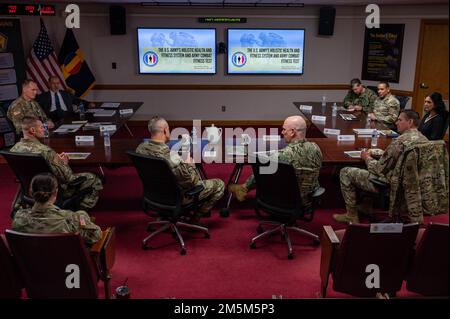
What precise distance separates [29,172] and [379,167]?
119 inches

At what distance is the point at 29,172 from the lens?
12.6 ft

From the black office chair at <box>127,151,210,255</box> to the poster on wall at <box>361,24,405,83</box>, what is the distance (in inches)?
225

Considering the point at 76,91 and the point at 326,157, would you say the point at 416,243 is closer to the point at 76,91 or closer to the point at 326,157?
the point at 326,157

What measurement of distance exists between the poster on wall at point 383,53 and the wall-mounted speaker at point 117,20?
458 centimetres

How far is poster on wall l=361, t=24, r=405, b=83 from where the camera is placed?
8.24 metres

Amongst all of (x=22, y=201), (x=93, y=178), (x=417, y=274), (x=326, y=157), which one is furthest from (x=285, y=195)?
(x=22, y=201)

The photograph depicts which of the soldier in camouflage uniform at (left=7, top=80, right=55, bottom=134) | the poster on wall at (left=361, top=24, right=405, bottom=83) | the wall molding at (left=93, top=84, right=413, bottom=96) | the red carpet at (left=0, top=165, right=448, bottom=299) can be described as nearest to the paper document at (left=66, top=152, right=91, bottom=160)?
the red carpet at (left=0, top=165, right=448, bottom=299)

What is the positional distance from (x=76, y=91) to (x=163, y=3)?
2.27 meters

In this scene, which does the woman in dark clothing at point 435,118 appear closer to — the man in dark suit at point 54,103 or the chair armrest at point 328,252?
the chair armrest at point 328,252

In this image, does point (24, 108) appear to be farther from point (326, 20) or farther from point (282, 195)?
point (326, 20)

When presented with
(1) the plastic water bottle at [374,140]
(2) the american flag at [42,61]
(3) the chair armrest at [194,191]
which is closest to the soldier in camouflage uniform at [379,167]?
(1) the plastic water bottle at [374,140]

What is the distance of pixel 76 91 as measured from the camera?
838 centimetres

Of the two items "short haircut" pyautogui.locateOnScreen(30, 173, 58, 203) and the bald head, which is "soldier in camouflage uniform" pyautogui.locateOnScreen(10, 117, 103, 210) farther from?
the bald head
